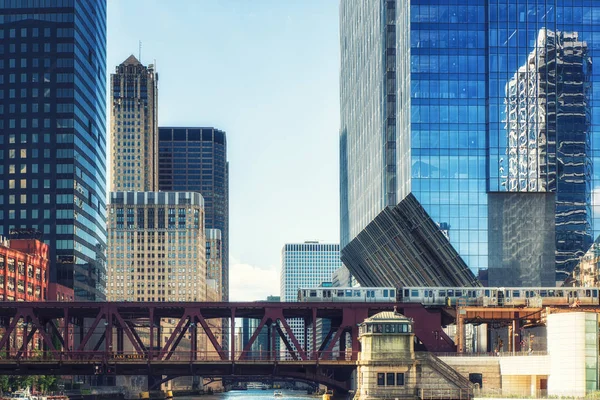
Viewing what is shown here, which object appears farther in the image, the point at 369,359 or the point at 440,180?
the point at 440,180

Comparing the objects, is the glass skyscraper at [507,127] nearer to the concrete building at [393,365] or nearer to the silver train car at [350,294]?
the silver train car at [350,294]

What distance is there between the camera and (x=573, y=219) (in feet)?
531

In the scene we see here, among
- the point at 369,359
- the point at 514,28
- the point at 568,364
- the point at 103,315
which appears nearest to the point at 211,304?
the point at 103,315

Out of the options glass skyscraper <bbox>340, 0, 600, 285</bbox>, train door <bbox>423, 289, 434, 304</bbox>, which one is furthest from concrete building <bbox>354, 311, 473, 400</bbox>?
glass skyscraper <bbox>340, 0, 600, 285</bbox>

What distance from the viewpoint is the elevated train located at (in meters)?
145

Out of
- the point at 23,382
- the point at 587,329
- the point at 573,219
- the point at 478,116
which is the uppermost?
the point at 478,116

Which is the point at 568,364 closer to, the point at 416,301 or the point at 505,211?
the point at 416,301

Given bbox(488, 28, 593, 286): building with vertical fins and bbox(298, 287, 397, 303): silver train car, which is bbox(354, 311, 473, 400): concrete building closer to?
bbox(298, 287, 397, 303): silver train car

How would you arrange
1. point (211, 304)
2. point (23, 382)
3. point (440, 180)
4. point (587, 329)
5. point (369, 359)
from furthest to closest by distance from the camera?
point (23, 382) → point (440, 180) → point (211, 304) → point (369, 359) → point (587, 329)

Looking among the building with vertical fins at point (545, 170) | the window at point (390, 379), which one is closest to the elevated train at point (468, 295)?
the building with vertical fins at point (545, 170)

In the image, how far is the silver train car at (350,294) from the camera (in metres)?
146

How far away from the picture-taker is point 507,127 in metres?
161

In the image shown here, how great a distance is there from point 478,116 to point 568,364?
205 feet

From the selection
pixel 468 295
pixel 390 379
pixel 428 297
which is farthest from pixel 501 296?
pixel 390 379
